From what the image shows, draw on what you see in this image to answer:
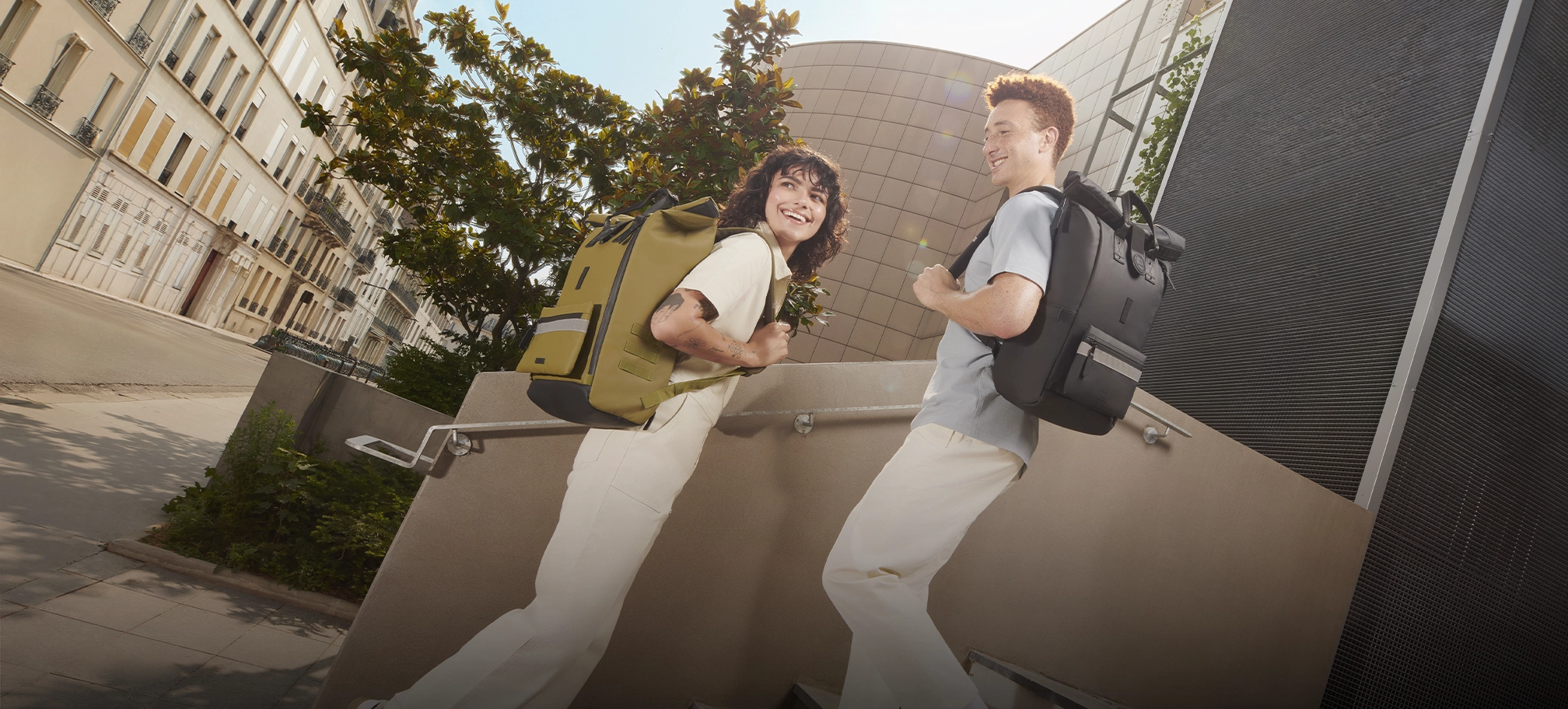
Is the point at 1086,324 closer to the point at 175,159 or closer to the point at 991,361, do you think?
the point at 991,361

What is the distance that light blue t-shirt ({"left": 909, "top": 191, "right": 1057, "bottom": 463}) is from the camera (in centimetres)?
187

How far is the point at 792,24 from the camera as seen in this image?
6102 millimetres

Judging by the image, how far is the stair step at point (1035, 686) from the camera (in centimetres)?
244

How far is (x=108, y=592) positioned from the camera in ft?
11.7

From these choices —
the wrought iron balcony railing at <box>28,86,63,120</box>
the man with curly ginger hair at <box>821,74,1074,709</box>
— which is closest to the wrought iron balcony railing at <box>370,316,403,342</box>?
the wrought iron balcony railing at <box>28,86,63,120</box>

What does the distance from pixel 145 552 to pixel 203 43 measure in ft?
96.8

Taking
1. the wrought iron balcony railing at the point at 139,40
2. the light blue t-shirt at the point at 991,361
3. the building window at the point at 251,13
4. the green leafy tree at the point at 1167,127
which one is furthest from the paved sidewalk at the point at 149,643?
the building window at the point at 251,13

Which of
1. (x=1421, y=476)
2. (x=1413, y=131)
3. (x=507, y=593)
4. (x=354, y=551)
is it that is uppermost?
(x=1413, y=131)

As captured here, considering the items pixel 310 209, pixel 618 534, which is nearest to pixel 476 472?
pixel 618 534

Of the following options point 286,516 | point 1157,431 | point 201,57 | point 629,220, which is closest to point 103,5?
point 201,57

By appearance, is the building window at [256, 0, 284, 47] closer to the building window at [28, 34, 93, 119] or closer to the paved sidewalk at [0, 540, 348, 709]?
the building window at [28, 34, 93, 119]

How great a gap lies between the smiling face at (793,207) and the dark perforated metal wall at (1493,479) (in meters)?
3.43

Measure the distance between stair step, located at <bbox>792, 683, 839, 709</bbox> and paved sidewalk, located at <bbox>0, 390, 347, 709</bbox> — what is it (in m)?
1.92

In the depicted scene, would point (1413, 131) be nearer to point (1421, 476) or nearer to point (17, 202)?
point (1421, 476)
